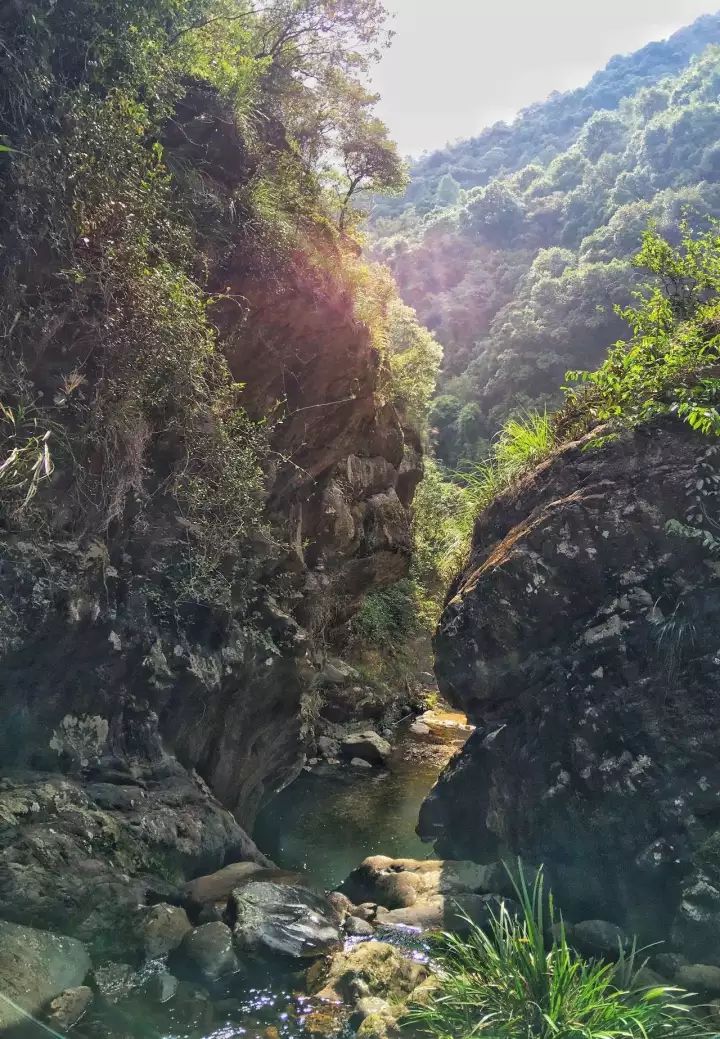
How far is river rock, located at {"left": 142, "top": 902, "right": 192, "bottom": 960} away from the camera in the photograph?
19.0ft

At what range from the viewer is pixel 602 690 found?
691 cm

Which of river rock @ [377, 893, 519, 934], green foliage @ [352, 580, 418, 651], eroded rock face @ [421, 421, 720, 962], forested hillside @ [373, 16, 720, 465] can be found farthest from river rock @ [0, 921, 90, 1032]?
forested hillside @ [373, 16, 720, 465]

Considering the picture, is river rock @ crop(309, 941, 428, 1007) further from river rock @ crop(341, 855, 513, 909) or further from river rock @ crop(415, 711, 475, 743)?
river rock @ crop(415, 711, 475, 743)

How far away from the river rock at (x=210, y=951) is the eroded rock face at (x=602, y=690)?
10.7ft

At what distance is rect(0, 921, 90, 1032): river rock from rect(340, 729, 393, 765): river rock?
9.94 meters

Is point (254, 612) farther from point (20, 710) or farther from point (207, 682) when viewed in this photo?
point (20, 710)

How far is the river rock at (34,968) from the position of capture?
4617 millimetres

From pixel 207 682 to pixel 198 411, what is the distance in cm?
328

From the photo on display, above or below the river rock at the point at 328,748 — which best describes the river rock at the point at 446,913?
above

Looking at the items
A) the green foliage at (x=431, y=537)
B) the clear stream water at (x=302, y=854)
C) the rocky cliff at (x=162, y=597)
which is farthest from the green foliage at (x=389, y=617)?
the rocky cliff at (x=162, y=597)

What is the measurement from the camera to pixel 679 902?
5902 mm

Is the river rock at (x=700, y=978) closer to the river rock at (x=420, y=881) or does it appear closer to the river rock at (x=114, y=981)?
the river rock at (x=420, y=881)

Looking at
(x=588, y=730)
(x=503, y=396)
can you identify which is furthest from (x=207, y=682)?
(x=503, y=396)

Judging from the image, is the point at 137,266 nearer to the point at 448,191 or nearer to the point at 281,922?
the point at 281,922
